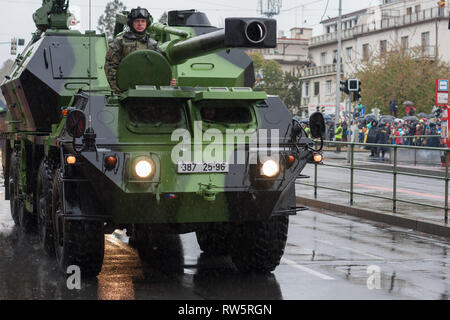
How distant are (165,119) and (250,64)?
2695 mm

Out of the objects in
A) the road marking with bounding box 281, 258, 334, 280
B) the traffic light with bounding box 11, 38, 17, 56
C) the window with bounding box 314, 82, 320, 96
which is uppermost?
the traffic light with bounding box 11, 38, 17, 56

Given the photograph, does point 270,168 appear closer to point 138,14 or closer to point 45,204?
point 138,14

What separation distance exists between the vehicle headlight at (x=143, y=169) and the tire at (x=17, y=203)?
4.12 m

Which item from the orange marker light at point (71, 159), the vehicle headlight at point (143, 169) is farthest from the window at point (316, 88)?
the orange marker light at point (71, 159)

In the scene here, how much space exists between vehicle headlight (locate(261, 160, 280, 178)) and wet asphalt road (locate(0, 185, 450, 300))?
1.06 meters

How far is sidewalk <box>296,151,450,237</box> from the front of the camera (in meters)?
13.8

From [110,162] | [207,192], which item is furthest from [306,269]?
[110,162]

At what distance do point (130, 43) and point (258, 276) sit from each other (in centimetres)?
296

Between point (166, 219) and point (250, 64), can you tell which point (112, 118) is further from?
point (250, 64)

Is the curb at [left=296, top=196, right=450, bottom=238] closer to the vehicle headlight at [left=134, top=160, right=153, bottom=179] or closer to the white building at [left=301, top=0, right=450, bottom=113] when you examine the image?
the vehicle headlight at [left=134, top=160, right=153, bottom=179]

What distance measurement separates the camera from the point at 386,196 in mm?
15219

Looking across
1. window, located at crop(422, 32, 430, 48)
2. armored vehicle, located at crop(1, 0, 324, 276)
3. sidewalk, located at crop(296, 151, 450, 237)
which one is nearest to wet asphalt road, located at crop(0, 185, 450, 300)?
armored vehicle, located at crop(1, 0, 324, 276)

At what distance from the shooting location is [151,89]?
852 cm
